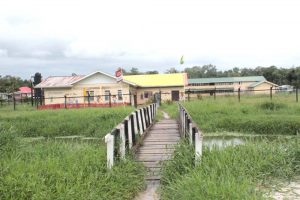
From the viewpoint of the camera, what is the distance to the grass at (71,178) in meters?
4.88

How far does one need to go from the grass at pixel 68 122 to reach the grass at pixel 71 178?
10.4m

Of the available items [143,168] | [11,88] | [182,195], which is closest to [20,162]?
[143,168]

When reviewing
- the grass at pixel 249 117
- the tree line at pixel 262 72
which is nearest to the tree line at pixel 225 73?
the tree line at pixel 262 72

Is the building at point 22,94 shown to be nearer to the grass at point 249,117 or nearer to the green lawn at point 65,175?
the grass at point 249,117

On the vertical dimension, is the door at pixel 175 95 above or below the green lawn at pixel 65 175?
above

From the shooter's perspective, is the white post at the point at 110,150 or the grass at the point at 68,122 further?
the grass at the point at 68,122

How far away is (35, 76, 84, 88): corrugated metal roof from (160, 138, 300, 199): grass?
27938 mm

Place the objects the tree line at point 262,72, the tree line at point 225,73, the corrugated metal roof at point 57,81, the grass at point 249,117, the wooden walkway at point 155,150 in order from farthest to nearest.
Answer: the tree line at point 262,72
the tree line at point 225,73
the corrugated metal roof at point 57,81
the grass at point 249,117
the wooden walkway at point 155,150

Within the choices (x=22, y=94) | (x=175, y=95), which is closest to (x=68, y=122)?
(x=175, y=95)

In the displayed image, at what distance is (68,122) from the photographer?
18125mm

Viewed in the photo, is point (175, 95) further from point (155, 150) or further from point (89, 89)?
point (155, 150)

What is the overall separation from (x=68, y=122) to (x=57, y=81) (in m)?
17.5

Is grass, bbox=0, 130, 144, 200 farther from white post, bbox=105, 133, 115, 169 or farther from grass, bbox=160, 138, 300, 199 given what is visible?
grass, bbox=160, 138, 300, 199

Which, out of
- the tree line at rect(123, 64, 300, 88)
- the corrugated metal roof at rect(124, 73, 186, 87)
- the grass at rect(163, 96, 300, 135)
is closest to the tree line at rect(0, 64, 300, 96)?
the tree line at rect(123, 64, 300, 88)
